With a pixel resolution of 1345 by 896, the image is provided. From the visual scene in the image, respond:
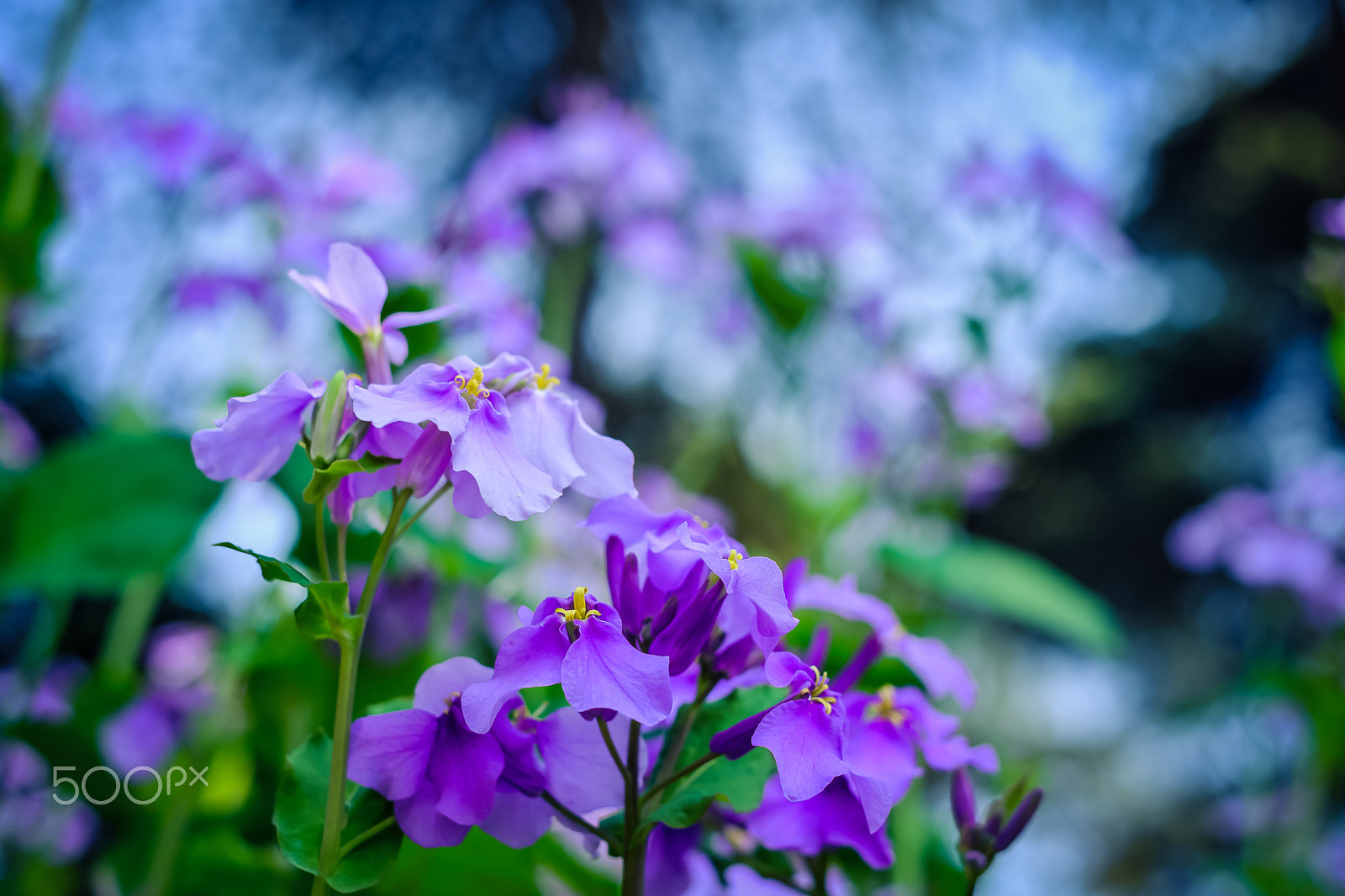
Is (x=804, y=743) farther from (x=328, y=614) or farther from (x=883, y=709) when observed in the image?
(x=328, y=614)

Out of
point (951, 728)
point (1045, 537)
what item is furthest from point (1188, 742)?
point (951, 728)

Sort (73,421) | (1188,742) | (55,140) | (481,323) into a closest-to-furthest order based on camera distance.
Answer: (481,323) → (55,140) → (73,421) → (1188,742)

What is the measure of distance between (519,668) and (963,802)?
31 cm

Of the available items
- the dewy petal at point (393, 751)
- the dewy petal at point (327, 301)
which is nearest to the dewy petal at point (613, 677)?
the dewy petal at point (393, 751)

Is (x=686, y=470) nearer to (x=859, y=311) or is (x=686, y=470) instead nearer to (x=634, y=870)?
(x=859, y=311)

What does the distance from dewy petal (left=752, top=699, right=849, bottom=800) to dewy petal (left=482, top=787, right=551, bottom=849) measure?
0.46 ft

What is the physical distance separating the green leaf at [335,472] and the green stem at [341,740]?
0.08ft

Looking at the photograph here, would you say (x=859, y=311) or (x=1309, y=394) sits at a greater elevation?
(x=859, y=311)

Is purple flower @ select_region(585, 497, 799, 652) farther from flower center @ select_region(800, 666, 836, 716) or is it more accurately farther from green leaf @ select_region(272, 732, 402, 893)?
green leaf @ select_region(272, 732, 402, 893)

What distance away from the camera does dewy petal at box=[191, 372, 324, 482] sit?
0.47m

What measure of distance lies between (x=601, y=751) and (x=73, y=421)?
2718 millimetres

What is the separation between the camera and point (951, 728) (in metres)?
0.59

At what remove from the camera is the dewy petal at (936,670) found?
584 millimetres

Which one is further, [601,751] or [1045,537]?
[1045,537]
